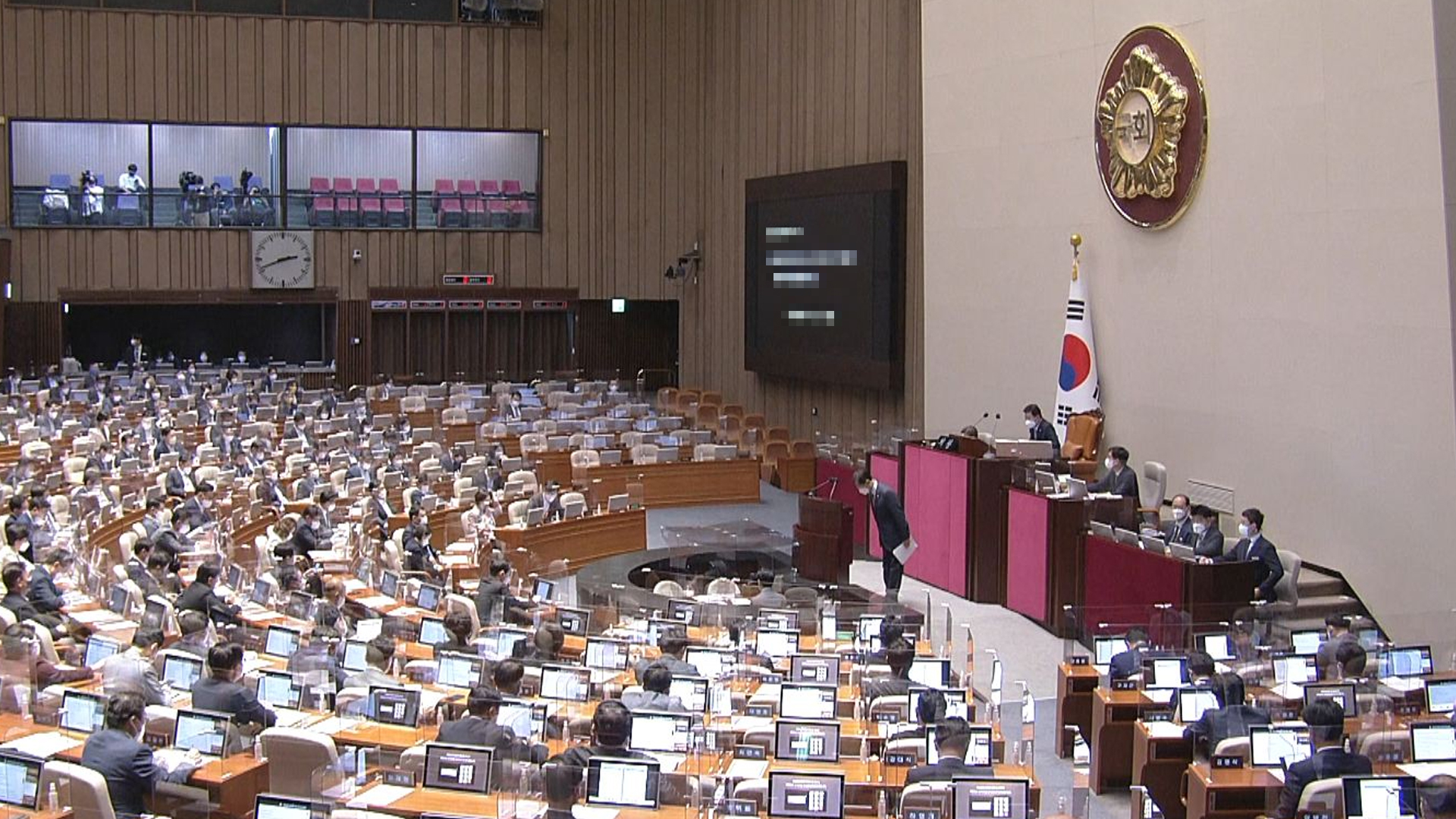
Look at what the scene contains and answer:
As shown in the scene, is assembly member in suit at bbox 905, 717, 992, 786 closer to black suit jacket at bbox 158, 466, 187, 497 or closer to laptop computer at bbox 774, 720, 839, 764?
laptop computer at bbox 774, 720, 839, 764

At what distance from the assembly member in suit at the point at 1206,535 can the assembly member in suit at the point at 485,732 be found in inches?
279

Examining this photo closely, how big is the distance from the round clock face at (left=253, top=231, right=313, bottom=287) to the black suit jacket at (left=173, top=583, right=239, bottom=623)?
2026 centimetres

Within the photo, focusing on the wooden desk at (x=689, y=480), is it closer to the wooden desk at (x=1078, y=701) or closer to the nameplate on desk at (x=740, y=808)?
the wooden desk at (x=1078, y=701)

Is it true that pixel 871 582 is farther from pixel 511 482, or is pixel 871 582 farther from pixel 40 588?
pixel 40 588

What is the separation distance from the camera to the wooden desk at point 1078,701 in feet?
40.1

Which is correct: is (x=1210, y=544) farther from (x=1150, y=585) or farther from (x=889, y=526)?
(x=889, y=526)

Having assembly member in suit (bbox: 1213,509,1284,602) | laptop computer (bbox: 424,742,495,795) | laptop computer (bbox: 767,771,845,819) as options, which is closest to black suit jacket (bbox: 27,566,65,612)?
laptop computer (bbox: 424,742,495,795)

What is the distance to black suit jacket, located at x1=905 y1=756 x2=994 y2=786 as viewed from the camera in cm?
830

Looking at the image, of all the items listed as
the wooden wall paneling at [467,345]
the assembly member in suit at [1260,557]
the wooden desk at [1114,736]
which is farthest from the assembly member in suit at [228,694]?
the wooden wall paneling at [467,345]

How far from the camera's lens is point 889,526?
53.2 ft

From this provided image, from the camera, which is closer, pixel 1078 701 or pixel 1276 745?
pixel 1276 745

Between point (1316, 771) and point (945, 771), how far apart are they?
75.4 inches

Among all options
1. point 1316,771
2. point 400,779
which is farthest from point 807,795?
point 1316,771

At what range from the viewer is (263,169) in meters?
33.3
